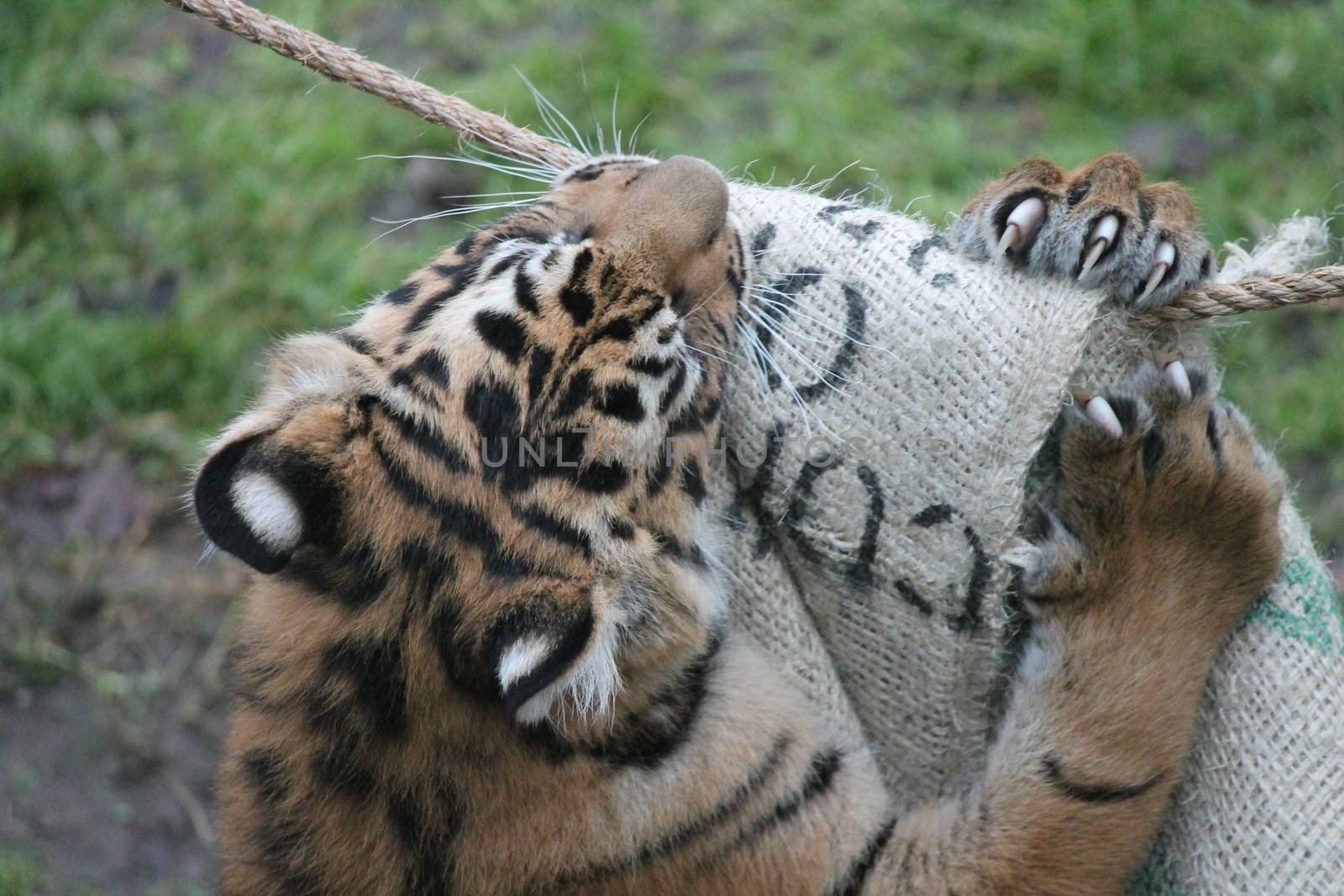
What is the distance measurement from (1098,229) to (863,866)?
51.4 inches

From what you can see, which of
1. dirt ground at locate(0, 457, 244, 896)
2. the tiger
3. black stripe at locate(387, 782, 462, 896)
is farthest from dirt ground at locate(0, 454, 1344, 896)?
black stripe at locate(387, 782, 462, 896)

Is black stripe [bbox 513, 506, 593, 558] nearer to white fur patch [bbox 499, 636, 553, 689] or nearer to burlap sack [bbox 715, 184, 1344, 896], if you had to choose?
white fur patch [bbox 499, 636, 553, 689]

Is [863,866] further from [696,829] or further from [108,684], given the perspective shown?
[108,684]

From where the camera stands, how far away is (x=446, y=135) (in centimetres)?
541

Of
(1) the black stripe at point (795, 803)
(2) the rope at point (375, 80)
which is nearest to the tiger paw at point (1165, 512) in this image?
(1) the black stripe at point (795, 803)

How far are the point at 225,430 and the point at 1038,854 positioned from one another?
176 cm

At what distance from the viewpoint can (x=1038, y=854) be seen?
248cm

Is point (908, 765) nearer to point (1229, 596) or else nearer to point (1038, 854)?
point (1038, 854)

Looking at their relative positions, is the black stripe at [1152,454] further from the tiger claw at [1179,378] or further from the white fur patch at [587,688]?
the white fur patch at [587,688]

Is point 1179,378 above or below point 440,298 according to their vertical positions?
above

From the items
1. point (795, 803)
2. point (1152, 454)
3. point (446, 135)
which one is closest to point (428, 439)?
point (795, 803)

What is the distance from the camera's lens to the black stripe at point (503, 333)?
91.0 inches

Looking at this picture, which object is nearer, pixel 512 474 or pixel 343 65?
pixel 512 474

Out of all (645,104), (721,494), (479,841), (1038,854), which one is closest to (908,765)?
(1038,854)
